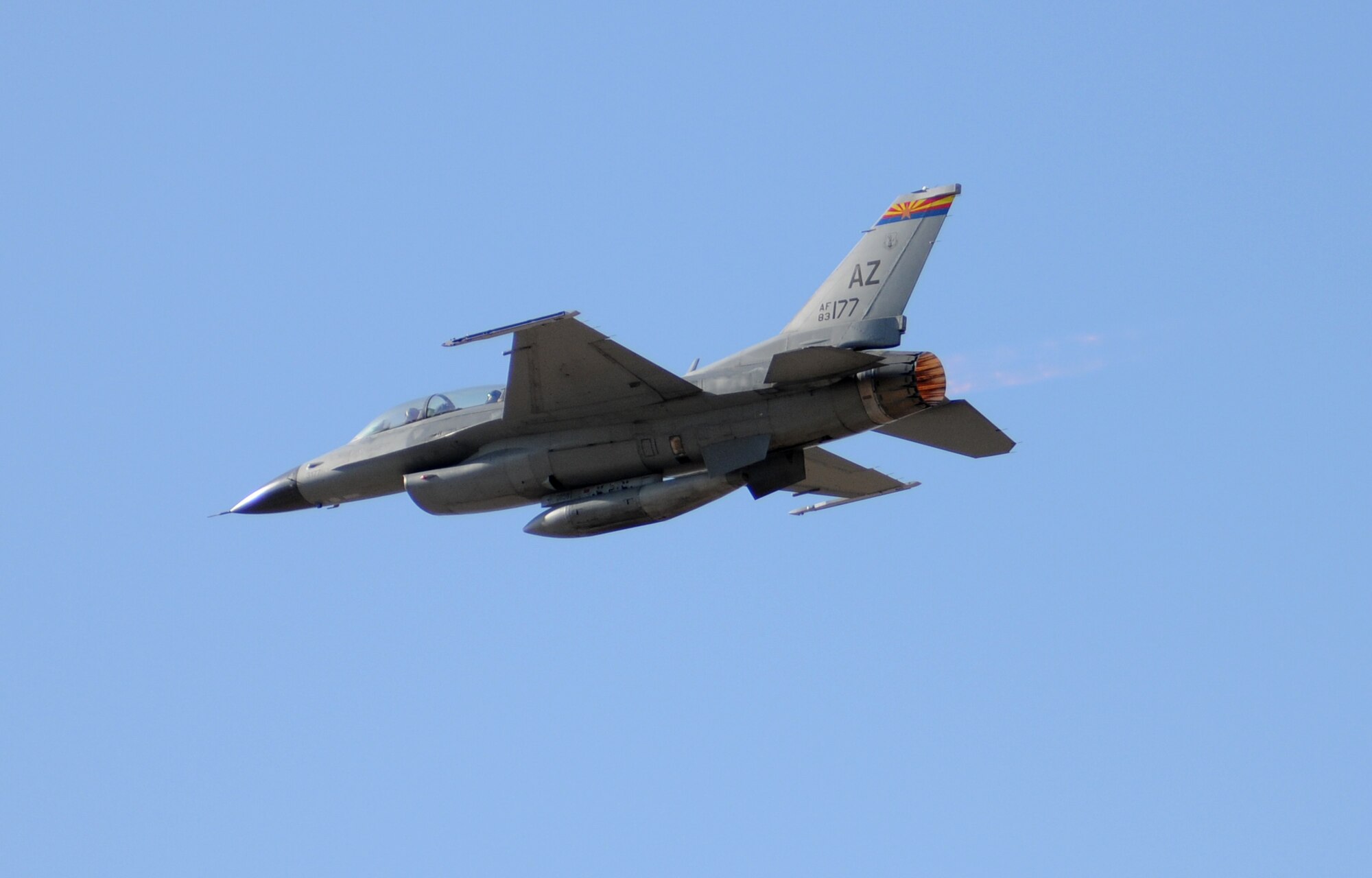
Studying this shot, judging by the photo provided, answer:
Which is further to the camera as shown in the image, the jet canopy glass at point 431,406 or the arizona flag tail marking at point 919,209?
the jet canopy glass at point 431,406

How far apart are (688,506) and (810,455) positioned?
351 cm

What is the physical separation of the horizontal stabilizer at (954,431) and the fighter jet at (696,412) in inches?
0.7

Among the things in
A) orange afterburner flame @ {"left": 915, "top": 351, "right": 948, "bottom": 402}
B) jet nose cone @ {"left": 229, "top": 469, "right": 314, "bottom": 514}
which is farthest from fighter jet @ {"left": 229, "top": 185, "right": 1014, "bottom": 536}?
jet nose cone @ {"left": 229, "top": 469, "right": 314, "bottom": 514}

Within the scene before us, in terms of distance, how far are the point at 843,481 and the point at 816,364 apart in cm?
534

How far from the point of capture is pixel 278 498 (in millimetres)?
24688

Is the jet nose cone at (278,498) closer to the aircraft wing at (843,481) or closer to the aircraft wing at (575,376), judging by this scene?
the aircraft wing at (575,376)

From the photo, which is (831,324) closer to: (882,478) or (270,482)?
(882,478)

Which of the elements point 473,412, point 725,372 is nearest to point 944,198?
point 725,372

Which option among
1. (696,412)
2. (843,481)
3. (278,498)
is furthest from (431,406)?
(843,481)

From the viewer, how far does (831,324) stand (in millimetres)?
21547

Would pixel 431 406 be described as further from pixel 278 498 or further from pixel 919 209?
pixel 919 209

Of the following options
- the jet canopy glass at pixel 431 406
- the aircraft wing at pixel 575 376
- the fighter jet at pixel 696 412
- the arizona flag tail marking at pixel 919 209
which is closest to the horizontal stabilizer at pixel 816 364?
the fighter jet at pixel 696 412

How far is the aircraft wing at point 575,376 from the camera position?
20609mm

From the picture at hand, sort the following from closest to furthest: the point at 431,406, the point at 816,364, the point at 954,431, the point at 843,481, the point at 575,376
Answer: the point at 816,364
the point at 575,376
the point at 954,431
the point at 431,406
the point at 843,481
